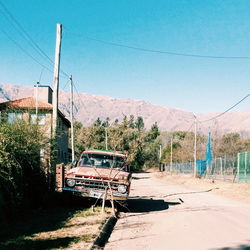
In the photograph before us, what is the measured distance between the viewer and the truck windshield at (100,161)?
14031 mm

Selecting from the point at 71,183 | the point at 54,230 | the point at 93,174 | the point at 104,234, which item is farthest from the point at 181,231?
the point at 71,183

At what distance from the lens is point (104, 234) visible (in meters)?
8.37

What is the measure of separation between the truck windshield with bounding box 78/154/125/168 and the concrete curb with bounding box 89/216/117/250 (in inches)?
141

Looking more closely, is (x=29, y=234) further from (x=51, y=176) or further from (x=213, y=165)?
(x=213, y=165)

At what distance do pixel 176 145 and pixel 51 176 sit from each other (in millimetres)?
69096

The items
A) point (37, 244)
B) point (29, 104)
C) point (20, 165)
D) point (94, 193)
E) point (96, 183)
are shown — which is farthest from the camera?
point (29, 104)

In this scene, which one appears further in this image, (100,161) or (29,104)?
(29,104)

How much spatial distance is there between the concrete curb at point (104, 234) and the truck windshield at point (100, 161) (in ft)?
11.8

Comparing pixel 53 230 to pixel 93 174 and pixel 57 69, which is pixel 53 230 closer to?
pixel 93 174

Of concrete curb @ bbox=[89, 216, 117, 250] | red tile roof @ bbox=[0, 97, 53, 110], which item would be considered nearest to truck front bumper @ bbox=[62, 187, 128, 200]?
concrete curb @ bbox=[89, 216, 117, 250]

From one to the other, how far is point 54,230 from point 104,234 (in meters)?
1.15

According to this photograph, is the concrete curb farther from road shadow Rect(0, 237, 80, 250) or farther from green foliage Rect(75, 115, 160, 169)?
green foliage Rect(75, 115, 160, 169)

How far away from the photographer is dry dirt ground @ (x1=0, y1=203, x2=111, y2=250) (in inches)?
271

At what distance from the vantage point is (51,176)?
14609mm
